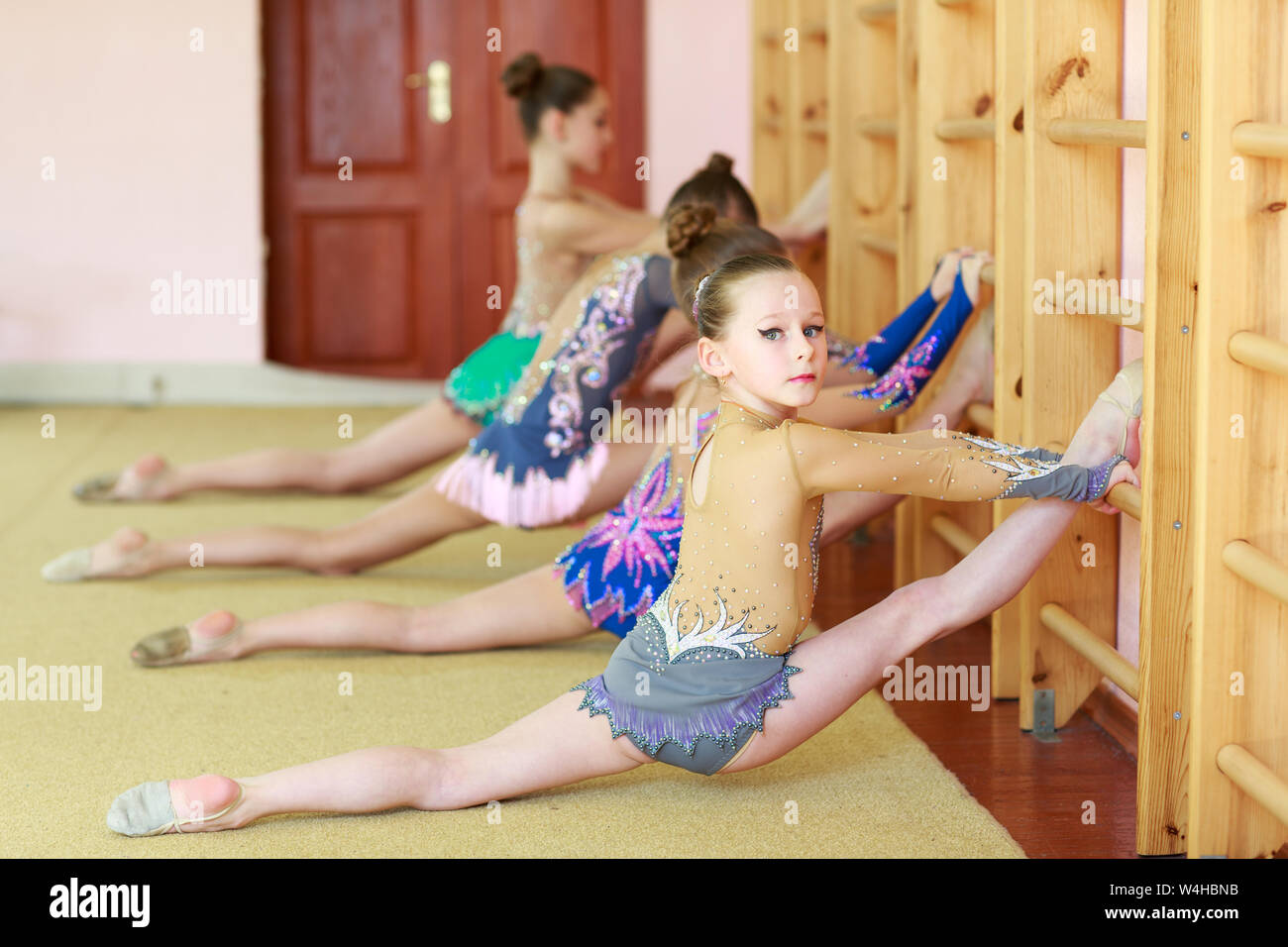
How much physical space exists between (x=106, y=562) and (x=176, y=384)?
117 inches

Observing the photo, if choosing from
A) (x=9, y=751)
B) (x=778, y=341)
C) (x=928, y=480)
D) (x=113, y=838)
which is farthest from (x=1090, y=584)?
(x=9, y=751)

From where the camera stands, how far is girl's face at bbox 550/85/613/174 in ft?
12.1

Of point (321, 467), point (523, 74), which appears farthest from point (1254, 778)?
point (321, 467)

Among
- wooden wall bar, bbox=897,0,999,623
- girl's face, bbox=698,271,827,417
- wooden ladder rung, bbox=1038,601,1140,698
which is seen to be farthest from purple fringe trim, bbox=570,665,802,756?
wooden wall bar, bbox=897,0,999,623

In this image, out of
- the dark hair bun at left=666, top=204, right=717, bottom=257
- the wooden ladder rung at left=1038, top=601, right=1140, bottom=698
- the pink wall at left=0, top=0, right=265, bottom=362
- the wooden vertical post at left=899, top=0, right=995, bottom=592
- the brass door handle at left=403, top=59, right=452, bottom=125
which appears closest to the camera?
the wooden ladder rung at left=1038, top=601, right=1140, bottom=698

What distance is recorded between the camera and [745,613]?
202 centimetres

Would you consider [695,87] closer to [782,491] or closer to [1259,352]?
[782,491]

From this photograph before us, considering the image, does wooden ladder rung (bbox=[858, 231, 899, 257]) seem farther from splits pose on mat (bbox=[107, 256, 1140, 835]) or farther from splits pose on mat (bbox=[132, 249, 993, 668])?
splits pose on mat (bbox=[107, 256, 1140, 835])

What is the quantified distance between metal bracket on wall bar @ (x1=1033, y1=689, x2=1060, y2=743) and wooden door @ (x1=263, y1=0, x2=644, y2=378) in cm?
416

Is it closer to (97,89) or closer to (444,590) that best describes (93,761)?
(444,590)

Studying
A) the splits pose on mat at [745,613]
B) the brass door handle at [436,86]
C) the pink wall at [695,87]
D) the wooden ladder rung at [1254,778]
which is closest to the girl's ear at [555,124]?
the splits pose on mat at [745,613]

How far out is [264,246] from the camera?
6293 mm

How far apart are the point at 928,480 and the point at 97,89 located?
5052mm

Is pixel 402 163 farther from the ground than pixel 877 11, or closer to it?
closer to it
